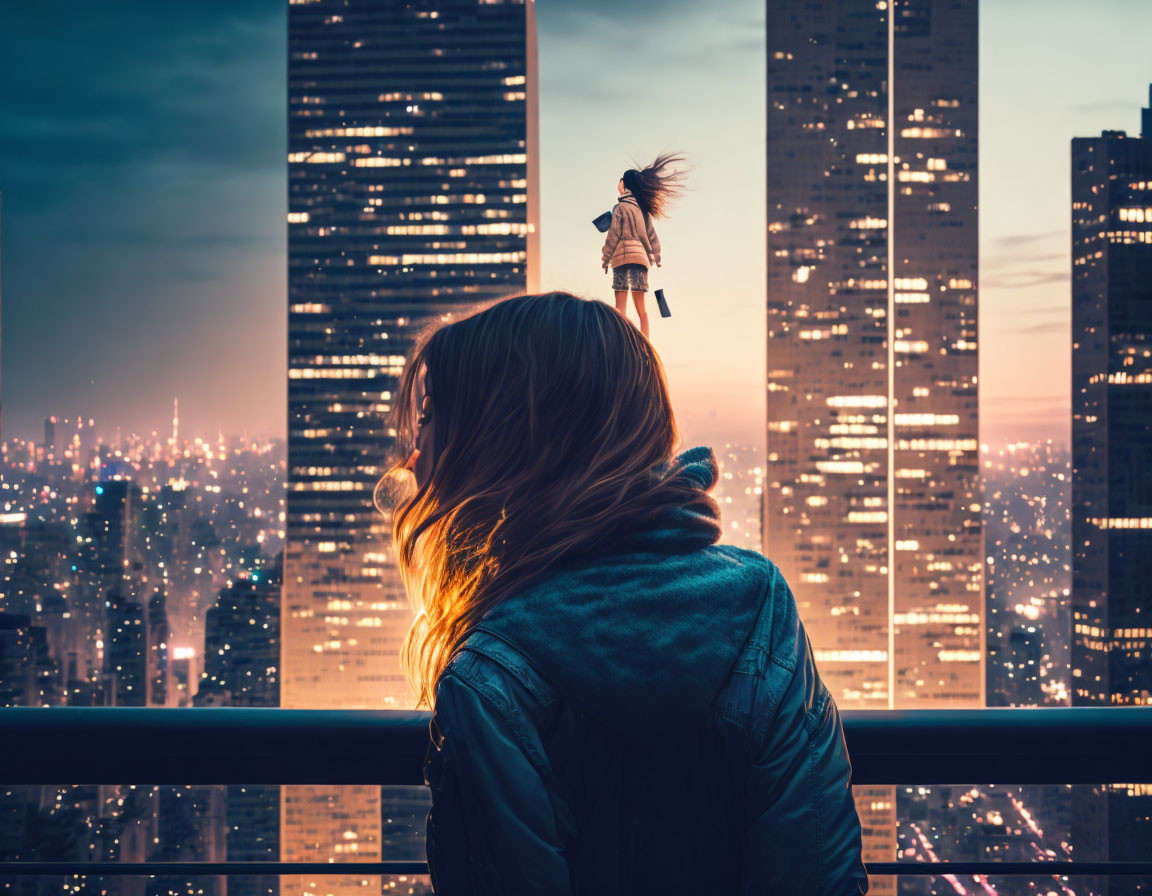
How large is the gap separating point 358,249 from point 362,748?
59.5 m

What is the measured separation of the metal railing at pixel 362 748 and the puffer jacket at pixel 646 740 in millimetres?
618

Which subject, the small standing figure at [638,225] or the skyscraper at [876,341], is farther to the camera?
the skyscraper at [876,341]

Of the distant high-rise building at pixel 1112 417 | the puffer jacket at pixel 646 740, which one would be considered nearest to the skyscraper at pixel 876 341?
the distant high-rise building at pixel 1112 417

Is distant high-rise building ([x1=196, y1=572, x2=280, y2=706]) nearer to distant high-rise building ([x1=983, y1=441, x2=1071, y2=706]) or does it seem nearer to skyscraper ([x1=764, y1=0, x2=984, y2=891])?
distant high-rise building ([x1=983, y1=441, x2=1071, y2=706])

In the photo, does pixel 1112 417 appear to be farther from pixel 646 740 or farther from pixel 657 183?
pixel 646 740

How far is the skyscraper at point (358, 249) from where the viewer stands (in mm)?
51344

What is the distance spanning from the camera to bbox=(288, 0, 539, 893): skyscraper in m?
51.3

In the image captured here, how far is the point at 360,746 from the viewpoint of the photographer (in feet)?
4.92

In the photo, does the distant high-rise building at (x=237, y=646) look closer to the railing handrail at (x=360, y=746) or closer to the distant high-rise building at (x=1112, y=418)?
the railing handrail at (x=360, y=746)

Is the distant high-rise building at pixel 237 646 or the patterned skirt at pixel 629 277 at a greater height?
the patterned skirt at pixel 629 277

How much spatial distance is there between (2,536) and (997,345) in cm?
6134

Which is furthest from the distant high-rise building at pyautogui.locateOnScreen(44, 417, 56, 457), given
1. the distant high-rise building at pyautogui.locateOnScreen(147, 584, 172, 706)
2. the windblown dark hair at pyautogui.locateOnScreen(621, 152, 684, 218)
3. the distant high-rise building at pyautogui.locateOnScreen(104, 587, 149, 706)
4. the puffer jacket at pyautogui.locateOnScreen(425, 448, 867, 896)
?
the puffer jacket at pyautogui.locateOnScreen(425, 448, 867, 896)

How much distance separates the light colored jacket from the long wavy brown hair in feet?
4.78

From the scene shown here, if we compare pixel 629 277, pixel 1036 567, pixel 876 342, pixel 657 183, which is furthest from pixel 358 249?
pixel 629 277
